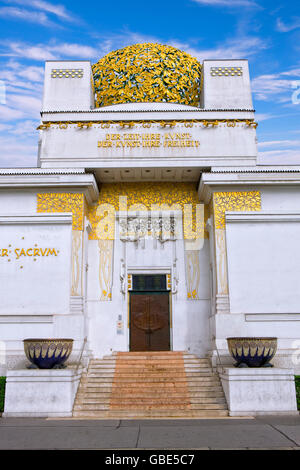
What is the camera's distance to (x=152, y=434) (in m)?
6.78

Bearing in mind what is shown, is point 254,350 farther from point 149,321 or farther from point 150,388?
point 149,321

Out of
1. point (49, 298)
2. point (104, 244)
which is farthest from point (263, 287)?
point (49, 298)

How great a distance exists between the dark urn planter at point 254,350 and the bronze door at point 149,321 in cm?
361

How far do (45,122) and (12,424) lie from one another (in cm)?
900

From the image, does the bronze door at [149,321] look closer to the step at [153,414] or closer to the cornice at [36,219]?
the cornice at [36,219]

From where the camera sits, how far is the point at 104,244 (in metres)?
13.8

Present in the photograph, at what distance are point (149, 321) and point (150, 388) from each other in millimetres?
3206

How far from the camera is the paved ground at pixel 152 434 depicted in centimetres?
596

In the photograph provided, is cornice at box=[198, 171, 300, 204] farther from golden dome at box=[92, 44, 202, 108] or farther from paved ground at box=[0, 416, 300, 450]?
paved ground at box=[0, 416, 300, 450]

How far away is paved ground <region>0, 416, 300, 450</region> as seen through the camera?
19.6 feet

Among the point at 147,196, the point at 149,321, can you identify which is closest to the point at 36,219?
the point at 147,196

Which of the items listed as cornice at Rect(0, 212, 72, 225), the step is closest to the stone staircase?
the step

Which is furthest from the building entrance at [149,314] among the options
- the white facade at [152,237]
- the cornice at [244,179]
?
the cornice at [244,179]

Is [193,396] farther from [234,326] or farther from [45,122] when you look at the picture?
[45,122]
